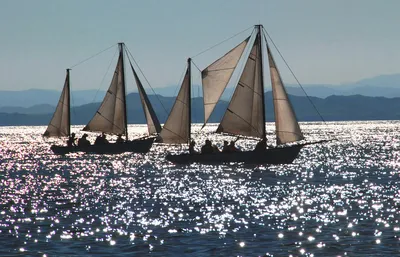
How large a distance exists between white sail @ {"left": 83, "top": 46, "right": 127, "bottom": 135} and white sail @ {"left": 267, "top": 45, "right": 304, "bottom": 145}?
28336 mm

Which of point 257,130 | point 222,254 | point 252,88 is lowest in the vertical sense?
point 222,254

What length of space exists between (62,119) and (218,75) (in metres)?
34.6

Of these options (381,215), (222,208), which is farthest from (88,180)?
(381,215)

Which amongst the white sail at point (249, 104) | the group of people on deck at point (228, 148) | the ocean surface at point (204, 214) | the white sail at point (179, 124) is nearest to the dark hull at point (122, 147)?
the white sail at point (179, 124)

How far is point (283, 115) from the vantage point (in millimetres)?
55688

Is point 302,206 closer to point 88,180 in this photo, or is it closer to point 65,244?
point 65,244

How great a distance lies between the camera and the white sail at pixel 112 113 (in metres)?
80.2

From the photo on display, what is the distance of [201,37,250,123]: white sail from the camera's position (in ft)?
190

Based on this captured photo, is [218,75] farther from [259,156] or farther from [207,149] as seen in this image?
[259,156]

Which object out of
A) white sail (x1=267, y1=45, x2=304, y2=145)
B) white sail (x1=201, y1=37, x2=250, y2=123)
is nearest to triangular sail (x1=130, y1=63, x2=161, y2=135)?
white sail (x1=201, y1=37, x2=250, y2=123)

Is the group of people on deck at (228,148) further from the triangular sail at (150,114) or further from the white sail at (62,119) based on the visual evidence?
the white sail at (62,119)

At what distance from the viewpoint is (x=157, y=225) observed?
30172 mm

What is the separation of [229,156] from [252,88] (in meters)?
6.46

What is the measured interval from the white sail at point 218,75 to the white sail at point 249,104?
1291 mm
